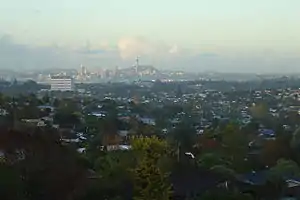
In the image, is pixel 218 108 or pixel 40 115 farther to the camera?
pixel 218 108

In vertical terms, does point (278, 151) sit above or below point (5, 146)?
below

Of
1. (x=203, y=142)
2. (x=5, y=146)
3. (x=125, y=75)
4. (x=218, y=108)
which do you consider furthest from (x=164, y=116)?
(x=125, y=75)

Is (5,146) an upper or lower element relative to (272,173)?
upper

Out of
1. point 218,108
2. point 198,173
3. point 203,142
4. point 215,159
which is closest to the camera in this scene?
point 198,173

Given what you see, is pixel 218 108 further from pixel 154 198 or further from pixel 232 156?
pixel 154 198

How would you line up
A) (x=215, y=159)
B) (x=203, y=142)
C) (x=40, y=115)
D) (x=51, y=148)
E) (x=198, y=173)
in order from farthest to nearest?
(x=40, y=115)
(x=203, y=142)
(x=215, y=159)
(x=198, y=173)
(x=51, y=148)

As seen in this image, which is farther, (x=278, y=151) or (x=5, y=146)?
(x=278, y=151)

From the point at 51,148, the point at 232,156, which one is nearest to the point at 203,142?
the point at 232,156

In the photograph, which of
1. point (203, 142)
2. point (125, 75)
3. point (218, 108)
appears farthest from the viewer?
point (125, 75)

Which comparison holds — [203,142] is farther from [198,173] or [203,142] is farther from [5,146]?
[5,146]
